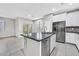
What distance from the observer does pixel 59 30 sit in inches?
53.3

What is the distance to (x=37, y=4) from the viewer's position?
1296mm

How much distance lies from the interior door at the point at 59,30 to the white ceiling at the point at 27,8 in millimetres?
297

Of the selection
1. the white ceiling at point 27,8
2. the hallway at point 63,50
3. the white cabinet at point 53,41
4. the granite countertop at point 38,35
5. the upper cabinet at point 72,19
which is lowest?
the hallway at point 63,50

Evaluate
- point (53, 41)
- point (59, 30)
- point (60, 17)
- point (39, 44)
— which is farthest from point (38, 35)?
point (60, 17)

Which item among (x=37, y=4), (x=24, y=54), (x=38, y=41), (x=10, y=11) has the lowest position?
(x=24, y=54)

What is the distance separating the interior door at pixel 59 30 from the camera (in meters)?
1.33

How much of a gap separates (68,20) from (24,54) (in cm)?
109

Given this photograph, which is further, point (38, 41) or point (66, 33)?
point (66, 33)

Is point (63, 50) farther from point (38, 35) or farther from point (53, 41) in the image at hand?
point (38, 35)

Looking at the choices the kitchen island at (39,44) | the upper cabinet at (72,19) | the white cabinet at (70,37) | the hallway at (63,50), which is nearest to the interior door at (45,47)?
the kitchen island at (39,44)

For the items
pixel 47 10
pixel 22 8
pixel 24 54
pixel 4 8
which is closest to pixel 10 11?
pixel 4 8

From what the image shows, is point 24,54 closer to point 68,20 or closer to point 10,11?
point 10,11

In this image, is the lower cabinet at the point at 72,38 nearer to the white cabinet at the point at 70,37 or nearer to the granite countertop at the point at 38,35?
the white cabinet at the point at 70,37

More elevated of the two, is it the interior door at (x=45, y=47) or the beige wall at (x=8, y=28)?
the beige wall at (x=8, y=28)
